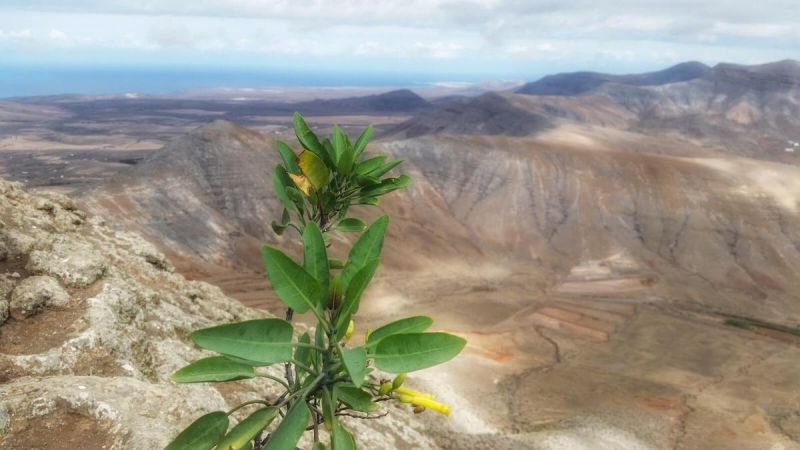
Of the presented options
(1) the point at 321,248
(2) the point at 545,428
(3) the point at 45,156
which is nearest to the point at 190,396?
(1) the point at 321,248

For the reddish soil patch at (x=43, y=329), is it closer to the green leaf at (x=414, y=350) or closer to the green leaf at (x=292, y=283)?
the green leaf at (x=292, y=283)

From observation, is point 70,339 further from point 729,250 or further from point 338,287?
point 729,250

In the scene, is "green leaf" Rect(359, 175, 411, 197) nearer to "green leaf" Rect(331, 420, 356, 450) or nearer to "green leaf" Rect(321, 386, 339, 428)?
"green leaf" Rect(321, 386, 339, 428)

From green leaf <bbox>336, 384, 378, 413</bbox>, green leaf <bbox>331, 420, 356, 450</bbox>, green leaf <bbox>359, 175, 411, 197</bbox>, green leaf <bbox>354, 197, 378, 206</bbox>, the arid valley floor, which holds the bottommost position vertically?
the arid valley floor

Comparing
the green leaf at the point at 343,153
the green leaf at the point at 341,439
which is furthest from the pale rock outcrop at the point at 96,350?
the green leaf at the point at 343,153

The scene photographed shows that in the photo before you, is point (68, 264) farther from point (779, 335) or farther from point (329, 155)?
point (779, 335)

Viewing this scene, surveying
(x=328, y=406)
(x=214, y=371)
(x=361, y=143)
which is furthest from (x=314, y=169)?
(x=328, y=406)

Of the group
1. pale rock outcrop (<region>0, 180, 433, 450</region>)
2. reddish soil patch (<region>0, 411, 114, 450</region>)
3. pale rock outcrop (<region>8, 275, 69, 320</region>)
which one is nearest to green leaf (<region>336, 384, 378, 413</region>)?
pale rock outcrop (<region>0, 180, 433, 450</region>)
